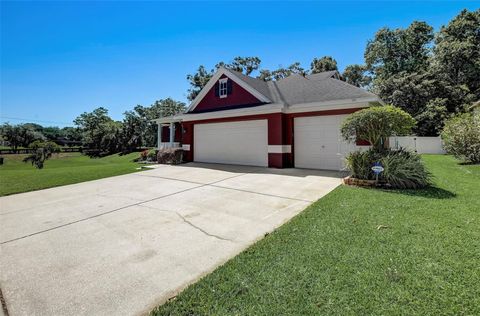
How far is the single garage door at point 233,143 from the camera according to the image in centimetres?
1136

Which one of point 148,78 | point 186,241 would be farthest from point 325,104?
point 148,78

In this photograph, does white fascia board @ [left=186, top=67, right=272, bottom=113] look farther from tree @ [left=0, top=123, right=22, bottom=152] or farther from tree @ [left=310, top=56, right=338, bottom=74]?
tree @ [left=0, top=123, right=22, bottom=152]

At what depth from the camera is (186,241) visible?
343cm

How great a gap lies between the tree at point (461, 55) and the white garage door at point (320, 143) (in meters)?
22.4

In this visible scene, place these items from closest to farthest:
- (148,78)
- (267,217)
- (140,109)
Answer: (267,217)
(148,78)
(140,109)

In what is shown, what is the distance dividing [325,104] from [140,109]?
3526cm

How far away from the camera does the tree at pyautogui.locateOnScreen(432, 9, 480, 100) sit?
75.8 ft

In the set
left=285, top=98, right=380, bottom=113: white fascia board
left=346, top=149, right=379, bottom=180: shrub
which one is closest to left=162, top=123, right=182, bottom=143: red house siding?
left=285, top=98, right=380, bottom=113: white fascia board

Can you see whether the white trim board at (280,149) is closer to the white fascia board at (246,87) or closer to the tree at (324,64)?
the white fascia board at (246,87)

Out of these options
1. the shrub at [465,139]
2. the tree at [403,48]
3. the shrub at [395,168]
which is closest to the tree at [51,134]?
the tree at [403,48]

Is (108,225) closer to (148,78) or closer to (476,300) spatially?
(476,300)

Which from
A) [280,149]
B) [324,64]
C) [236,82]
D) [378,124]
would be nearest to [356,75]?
→ [324,64]

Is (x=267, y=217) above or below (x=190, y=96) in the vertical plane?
below

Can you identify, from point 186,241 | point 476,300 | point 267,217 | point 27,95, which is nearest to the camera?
point 476,300
